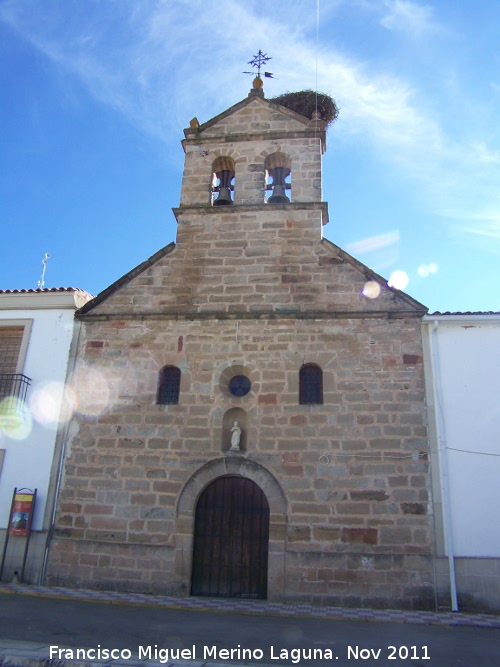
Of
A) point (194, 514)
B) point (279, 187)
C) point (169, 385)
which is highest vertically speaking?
point (279, 187)

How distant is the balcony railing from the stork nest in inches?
316

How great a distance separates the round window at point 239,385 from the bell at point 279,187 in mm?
3624

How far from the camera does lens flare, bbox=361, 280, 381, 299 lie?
967cm

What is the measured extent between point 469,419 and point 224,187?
6535 mm

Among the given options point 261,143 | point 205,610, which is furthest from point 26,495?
point 261,143

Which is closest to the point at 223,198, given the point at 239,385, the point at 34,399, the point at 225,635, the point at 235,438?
the point at 239,385

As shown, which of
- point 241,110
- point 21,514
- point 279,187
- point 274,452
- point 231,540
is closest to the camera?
point 231,540

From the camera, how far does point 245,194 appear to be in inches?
423

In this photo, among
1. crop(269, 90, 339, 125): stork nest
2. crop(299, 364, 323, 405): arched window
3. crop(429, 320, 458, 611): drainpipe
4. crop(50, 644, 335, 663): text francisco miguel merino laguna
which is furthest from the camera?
crop(269, 90, 339, 125): stork nest

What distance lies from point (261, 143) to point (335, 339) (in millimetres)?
4491

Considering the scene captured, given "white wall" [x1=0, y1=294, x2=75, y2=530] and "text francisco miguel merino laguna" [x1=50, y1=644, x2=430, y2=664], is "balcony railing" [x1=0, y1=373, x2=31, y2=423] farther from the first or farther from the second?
"text francisco miguel merino laguna" [x1=50, y1=644, x2=430, y2=664]

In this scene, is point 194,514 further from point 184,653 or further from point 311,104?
point 311,104

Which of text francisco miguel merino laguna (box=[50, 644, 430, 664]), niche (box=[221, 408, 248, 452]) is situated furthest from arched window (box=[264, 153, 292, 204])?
text francisco miguel merino laguna (box=[50, 644, 430, 664])

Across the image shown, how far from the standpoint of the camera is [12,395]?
9930mm
